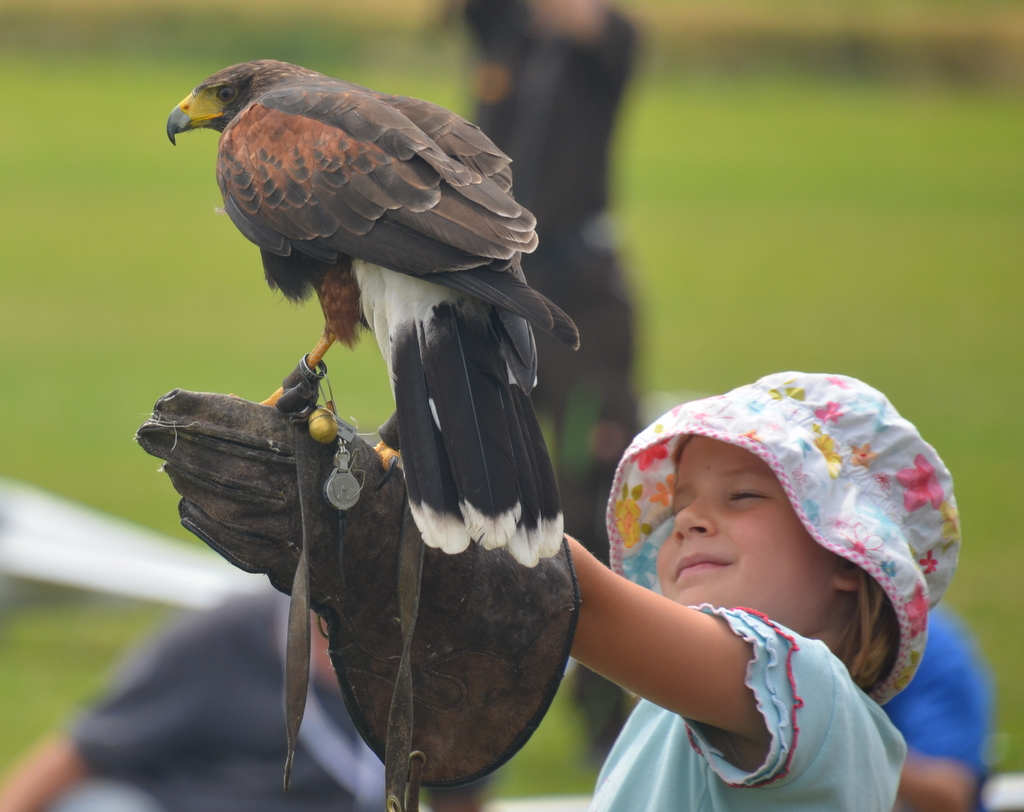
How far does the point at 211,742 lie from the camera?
126 inches

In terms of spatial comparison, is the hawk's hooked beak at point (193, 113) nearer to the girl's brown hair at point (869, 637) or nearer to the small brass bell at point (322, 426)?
the small brass bell at point (322, 426)

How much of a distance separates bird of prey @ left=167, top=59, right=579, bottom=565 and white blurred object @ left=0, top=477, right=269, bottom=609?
297 cm

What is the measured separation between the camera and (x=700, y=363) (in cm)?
1360

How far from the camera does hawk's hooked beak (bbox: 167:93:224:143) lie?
2.14m

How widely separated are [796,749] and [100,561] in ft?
14.1

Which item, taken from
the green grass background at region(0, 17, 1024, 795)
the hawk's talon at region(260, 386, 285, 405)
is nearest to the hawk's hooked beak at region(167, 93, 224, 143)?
the green grass background at region(0, 17, 1024, 795)

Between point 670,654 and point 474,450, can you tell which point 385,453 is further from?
point 670,654

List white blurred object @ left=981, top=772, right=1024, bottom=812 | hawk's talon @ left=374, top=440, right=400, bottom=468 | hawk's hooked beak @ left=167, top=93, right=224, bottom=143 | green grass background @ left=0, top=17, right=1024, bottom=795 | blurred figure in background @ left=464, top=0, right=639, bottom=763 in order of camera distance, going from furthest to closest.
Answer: green grass background @ left=0, top=17, right=1024, bottom=795 → blurred figure in background @ left=464, top=0, right=639, bottom=763 → white blurred object @ left=981, top=772, right=1024, bottom=812 → hawk's hooked beak @ left=167, top=93, right=224, bottom=143 → hawk's talon @ left=374, top=440, right=400, bottom=468

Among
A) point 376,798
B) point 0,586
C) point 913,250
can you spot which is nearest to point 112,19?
point 913,250

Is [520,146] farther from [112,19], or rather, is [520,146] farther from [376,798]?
[112,19]

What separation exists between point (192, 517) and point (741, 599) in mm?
683

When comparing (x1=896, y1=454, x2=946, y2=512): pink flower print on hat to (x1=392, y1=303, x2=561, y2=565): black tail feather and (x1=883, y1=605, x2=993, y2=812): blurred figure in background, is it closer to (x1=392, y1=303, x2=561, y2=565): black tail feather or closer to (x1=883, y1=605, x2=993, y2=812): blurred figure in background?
(x1=392, y1=303, x2=561, y2=565): black tail feather

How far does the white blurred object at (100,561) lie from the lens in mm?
4918

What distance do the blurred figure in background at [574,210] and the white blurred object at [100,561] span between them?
135cm
